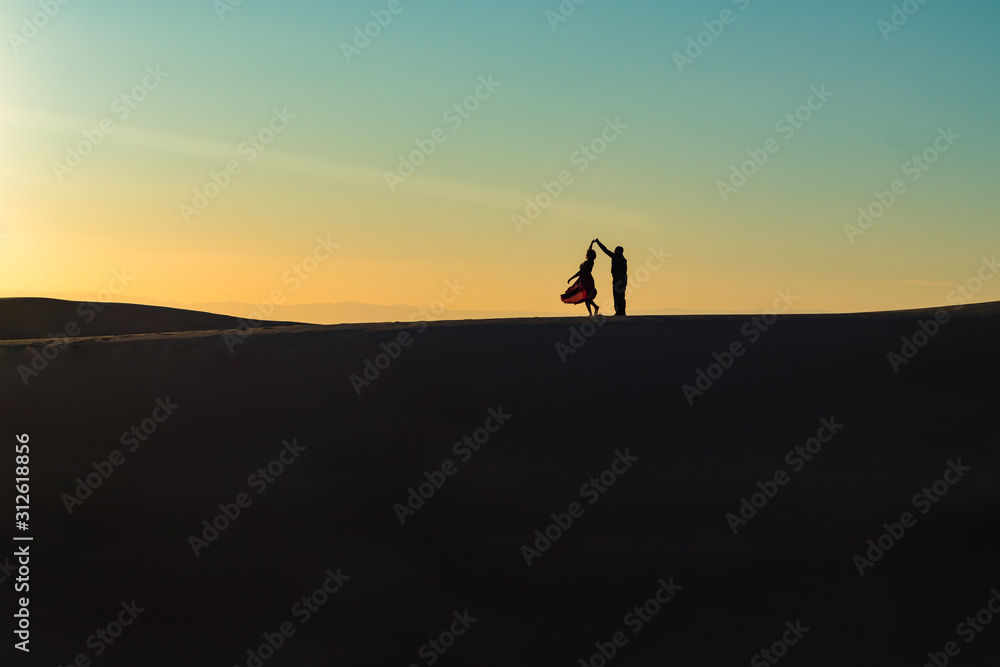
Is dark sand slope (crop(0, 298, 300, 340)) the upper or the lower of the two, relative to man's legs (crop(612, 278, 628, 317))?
Result: upper

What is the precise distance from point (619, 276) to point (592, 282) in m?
0.60

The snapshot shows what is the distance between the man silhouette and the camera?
14117 millimetres

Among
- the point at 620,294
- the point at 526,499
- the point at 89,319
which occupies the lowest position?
the point at 526,499

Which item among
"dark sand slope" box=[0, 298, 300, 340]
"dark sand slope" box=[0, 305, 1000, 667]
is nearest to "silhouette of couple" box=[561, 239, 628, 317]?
"dark sand slope" box=[0, 305, 1000, 667]

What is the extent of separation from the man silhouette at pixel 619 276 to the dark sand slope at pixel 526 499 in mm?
2396

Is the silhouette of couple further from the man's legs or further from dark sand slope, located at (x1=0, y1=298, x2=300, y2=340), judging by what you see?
dark sand slope, located at (x1=0, y1=298, x2=300, y2=340)

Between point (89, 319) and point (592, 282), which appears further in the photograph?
point (89, 319)

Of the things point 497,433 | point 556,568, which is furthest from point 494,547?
point 497,433

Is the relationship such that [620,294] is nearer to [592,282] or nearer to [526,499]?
[592,282]

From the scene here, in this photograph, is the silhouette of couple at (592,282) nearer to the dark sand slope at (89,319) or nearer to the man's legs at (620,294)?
the man's legs at (620,294)

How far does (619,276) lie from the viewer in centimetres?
1411

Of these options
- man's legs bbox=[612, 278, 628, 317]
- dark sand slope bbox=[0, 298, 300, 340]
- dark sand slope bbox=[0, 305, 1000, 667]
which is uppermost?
dark sand slope bbox=[0, 298, 300, 340]

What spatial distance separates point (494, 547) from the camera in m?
9.21

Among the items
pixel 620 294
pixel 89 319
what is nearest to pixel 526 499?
pixel 620 294
